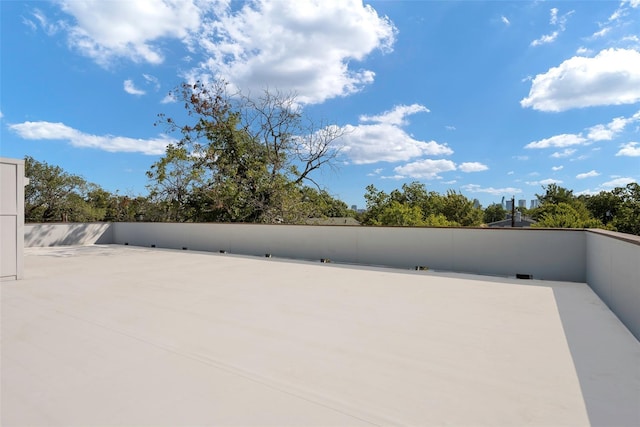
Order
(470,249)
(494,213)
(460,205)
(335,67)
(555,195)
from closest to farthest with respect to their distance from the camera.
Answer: (470,249) < (335,67) < (460,205) < (555,195) < (494,213)

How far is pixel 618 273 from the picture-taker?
3002mm

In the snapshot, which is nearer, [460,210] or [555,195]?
[460,210]

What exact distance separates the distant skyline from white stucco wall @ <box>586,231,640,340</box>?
19.5ft

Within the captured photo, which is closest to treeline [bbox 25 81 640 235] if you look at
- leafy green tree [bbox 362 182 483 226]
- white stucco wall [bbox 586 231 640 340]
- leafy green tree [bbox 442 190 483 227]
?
white stucco wall [bbox 586 231 640 340]

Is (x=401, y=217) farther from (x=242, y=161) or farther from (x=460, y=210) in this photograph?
(x=460, y=210)

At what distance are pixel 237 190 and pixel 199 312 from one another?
29.2 ft

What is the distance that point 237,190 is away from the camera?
11641 mm

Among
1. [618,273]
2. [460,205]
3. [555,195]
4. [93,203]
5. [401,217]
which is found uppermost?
[555,195]

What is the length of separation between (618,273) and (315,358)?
9.90ft

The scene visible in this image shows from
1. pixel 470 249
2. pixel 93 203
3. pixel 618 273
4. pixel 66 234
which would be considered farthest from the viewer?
pixel 93 203

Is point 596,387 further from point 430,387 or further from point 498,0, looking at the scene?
point 498,0

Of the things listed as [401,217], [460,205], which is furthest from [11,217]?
[460,205]

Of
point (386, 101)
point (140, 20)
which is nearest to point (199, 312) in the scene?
point (140, 20)

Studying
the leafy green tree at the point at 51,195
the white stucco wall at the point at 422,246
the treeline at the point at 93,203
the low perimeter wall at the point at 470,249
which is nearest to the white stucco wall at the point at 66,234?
the treeline at the point at 93,203
